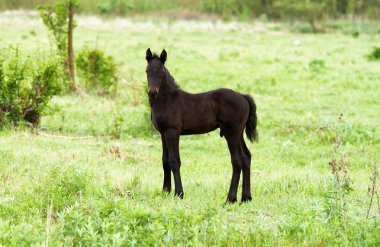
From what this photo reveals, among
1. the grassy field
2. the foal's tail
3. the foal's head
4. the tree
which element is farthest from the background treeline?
the foal's head

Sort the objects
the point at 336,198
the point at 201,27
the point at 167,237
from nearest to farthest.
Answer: the point at 167,237
the point at 336,198
the point at 201,27

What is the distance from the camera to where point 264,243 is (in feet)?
21.4

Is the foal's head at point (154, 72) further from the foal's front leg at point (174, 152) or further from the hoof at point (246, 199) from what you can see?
the hoof at point (246, 199)

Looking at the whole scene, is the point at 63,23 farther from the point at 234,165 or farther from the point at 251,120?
the point at 234,165

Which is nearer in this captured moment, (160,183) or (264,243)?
(264,243)

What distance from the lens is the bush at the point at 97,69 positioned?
19.9 meters

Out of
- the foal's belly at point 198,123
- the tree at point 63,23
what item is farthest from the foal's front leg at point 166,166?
the tree at point 63,23

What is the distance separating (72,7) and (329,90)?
10.1 meters

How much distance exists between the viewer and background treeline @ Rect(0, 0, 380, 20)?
244 feet

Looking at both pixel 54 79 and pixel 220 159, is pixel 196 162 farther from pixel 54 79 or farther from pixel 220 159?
pixel 54 79

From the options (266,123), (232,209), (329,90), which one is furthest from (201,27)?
(232,209)

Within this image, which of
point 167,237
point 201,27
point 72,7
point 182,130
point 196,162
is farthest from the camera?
point 201,27

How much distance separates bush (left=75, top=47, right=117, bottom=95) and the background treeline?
51.9 m

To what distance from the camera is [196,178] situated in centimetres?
1016
